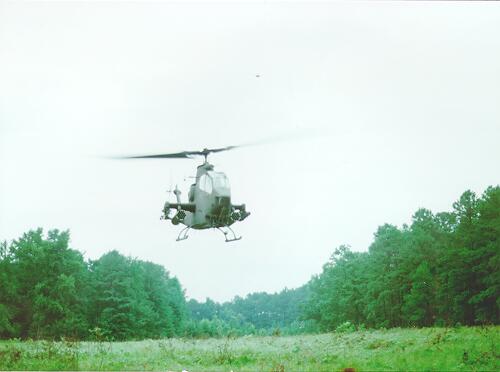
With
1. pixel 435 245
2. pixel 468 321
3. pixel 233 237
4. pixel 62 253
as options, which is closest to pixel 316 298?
pixel 435 245

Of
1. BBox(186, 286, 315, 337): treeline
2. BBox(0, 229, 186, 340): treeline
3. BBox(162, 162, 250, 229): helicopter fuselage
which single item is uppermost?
BBox(162, 162, 250, 229): helicopter fuselage

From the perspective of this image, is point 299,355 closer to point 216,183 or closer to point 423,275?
point 216,183

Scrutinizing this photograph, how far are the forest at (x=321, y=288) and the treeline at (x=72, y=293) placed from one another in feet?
0.19

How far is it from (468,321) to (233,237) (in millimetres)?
13990

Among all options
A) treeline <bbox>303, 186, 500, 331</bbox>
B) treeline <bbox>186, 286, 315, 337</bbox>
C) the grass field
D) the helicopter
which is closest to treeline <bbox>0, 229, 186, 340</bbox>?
the grass field

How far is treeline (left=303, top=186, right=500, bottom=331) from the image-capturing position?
19.2 m

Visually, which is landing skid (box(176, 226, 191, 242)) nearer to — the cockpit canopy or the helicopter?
the helicopter

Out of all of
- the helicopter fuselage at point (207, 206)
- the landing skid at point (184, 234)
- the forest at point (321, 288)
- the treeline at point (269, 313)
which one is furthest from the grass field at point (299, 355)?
the treeline at point (269, 313)

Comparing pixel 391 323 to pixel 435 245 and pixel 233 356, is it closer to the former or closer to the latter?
pixel 435 245

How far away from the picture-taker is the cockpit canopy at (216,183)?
34.9 ft

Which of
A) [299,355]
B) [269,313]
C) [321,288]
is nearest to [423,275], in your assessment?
[321,288]

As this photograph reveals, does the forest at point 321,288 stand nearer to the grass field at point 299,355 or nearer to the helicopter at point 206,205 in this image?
the grass field at point 299,355

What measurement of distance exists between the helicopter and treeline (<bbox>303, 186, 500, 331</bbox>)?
10.8m

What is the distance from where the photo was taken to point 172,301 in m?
40.5
